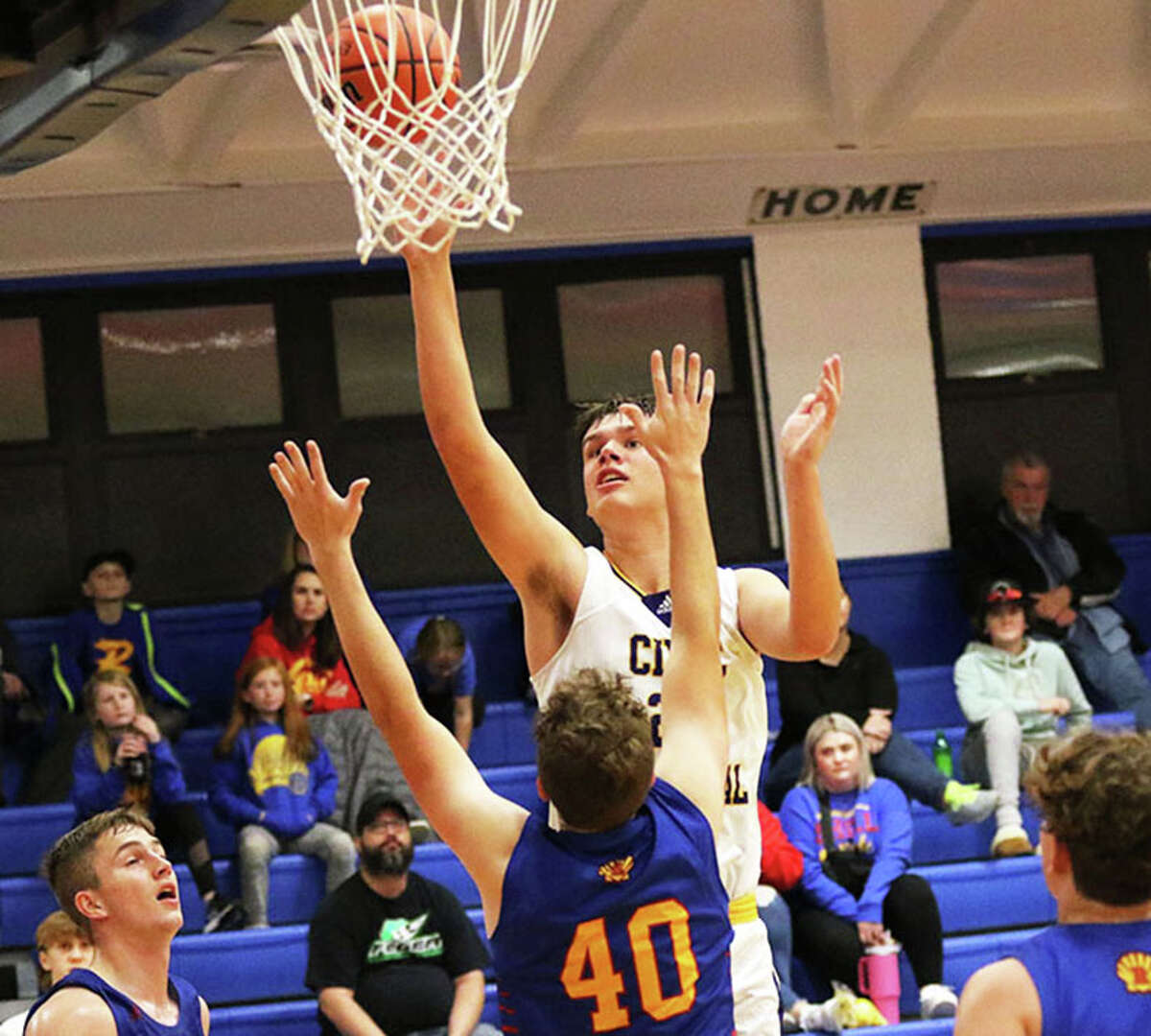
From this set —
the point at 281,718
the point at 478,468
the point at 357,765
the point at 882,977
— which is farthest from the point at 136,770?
→ the point at 478,468

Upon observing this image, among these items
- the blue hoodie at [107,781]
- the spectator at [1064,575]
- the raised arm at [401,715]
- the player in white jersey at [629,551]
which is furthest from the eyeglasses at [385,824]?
the raised arm at [401,715]

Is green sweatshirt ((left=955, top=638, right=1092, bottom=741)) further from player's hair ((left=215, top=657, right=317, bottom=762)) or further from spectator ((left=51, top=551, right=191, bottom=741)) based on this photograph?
spectator ((left=51, top=551, right=191, bottom=741))

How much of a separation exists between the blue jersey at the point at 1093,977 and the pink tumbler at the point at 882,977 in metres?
4.34

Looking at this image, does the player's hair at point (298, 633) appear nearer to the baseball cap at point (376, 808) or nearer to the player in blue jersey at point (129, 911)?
the baseball cap at point (376, 808)

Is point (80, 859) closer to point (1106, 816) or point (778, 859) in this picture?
point (1106, 816)

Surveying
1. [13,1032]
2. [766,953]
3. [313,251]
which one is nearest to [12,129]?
[13,1032]

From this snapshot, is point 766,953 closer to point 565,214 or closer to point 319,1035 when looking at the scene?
point 319,1035

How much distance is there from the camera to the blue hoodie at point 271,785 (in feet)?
24.1

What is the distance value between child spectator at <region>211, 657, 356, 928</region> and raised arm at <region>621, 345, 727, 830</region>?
15.2 feet

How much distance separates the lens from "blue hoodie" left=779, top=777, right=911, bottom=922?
22.5ft

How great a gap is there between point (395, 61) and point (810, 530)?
1318 millimetres

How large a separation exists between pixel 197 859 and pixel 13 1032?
6.99ft

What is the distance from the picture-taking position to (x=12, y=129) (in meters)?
4.61

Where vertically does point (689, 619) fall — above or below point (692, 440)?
below
